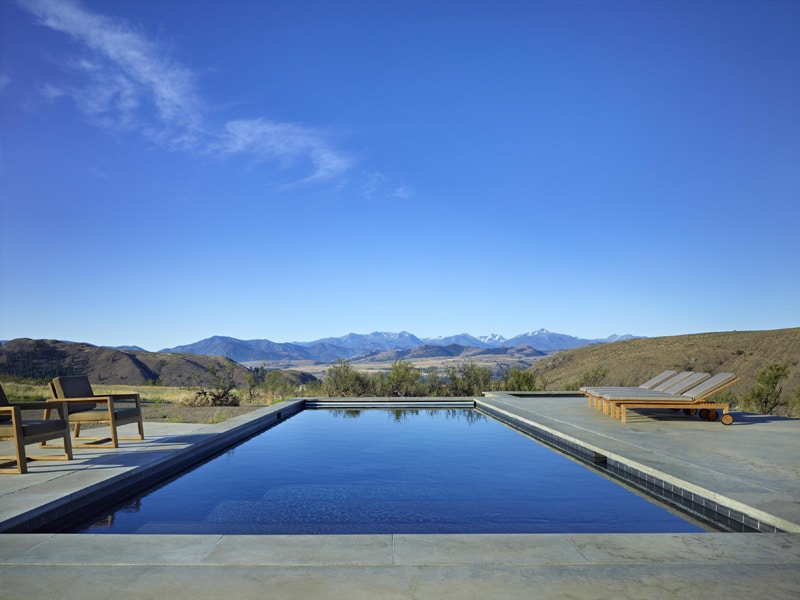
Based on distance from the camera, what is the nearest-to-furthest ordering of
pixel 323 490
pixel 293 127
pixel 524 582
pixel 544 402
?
1. pixel 524 582
2. pixel 323 490
3. pixel 544 402
4. pixel 293 127

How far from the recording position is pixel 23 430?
4.58 m

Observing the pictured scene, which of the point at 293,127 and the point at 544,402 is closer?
the point at 544,402

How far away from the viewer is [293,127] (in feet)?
58.3

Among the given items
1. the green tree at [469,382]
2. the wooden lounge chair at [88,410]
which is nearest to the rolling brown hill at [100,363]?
the green tree at [469,382]

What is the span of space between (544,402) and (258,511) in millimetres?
7813

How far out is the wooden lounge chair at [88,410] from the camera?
18.5ft

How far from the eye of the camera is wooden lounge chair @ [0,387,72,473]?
4508 millimetres

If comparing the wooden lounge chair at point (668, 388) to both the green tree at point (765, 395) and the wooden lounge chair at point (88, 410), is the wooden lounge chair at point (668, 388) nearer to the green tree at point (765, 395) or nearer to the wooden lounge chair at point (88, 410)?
the green tree at point (765, 395)

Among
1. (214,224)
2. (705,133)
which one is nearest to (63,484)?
(705,133)

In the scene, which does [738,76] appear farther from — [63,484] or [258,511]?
[63,484]

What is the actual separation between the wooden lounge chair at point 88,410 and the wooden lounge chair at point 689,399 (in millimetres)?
6198

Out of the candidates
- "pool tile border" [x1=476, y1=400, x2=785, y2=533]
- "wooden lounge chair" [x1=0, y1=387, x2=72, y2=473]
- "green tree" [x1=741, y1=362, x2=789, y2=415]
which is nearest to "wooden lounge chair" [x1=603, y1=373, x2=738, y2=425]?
"pool tile border" [x1=476, y1=400, x2=785, y2=533]

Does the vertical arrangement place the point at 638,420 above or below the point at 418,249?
below

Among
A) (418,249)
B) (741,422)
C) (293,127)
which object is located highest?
(293,127)
